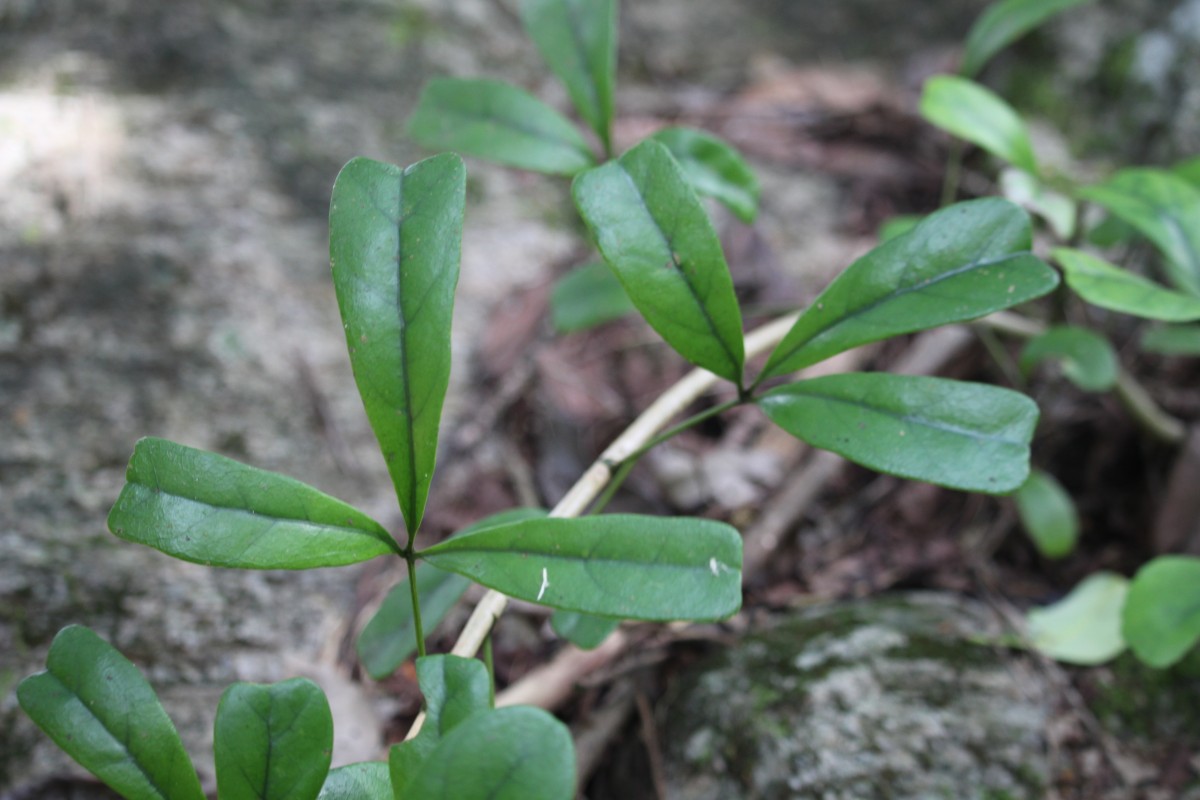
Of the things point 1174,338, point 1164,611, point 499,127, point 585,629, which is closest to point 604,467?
point 585,629

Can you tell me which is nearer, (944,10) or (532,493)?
(532,493)

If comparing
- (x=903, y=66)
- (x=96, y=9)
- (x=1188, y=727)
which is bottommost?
(x=1188, y=727)

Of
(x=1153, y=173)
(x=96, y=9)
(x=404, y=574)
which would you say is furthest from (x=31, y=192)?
(x=1153, y=173)

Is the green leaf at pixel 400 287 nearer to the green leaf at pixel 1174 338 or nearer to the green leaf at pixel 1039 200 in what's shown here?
the green leaf at pixel 1039 200

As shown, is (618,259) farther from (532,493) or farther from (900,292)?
(532,493)

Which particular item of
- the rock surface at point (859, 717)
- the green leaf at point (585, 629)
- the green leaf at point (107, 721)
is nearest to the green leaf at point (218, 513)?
the green leaf at point (107, 721)

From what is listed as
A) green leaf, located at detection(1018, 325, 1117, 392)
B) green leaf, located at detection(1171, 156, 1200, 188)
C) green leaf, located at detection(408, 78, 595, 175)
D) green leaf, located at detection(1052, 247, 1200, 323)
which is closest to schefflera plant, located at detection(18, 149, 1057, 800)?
green leaf, located at detection(1052, 247, 1200, 323)

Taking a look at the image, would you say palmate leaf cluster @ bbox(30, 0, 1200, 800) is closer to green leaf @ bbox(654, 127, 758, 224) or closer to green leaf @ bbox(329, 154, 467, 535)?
green leaf @ bbox(329, 154, 467, 535)
